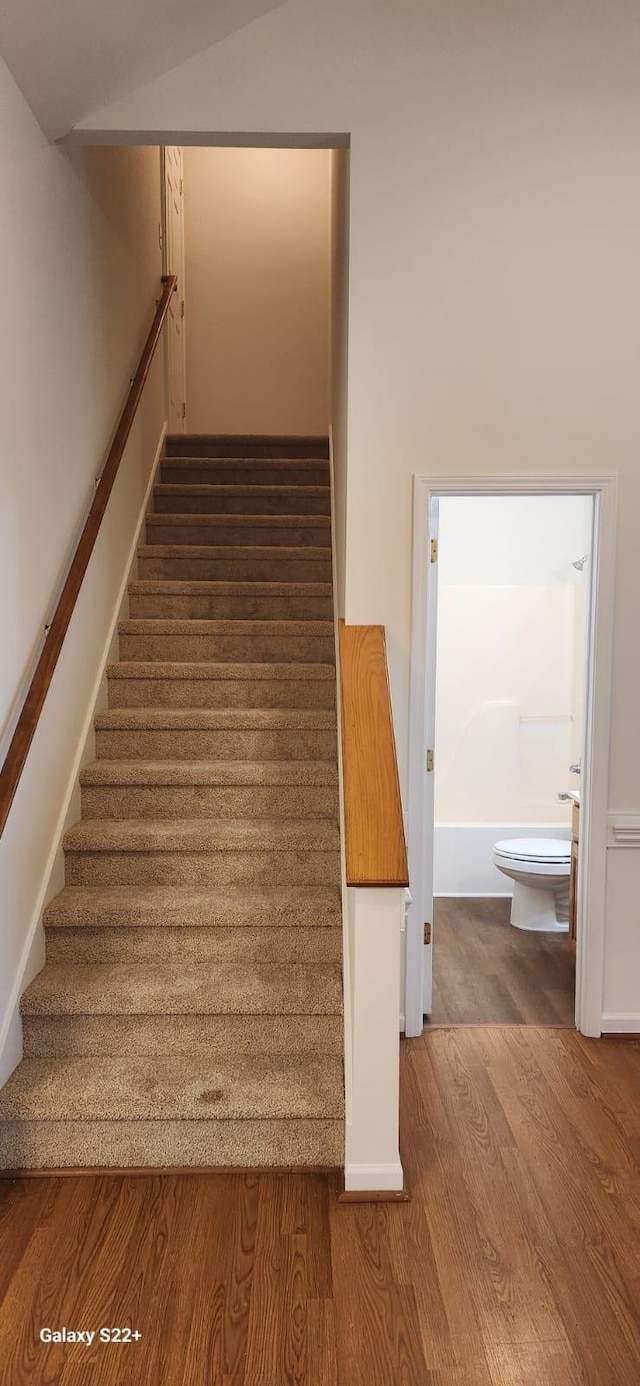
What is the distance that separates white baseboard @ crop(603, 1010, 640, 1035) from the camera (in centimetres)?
328

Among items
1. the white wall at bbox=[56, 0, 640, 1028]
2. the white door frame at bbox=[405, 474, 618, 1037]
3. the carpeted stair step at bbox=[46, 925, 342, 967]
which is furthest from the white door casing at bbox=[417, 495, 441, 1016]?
the carpeted stair step at bbox=[46, 925, 342, 967]

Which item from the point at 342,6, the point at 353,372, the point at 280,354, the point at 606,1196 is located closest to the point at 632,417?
the point at 353,372

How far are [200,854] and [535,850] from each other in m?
1.96

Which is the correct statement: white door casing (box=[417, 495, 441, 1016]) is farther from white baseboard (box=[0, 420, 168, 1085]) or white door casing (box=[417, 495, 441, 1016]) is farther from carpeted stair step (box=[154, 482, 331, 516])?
carpeted stair step (box=[154, 482, 331, 516])

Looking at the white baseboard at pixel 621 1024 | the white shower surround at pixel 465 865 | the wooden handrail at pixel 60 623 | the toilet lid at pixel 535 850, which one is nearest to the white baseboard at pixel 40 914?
A: the wooden handrail at pixel 60 623

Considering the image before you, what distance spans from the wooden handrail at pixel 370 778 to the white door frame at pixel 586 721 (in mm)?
450

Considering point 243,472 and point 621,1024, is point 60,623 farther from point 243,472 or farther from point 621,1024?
point 243,472

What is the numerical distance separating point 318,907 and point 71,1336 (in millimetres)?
1340

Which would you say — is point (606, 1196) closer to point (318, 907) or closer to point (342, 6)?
point (318, 907)

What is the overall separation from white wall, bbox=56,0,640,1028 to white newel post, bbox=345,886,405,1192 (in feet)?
3.48

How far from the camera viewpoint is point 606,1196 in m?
2.39

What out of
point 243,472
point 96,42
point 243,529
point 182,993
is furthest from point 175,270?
point 182,993

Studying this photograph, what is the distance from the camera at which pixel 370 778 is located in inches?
96.7

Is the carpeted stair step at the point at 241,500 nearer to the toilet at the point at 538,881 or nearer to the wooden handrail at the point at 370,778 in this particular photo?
the toilet at the point at 538,881
